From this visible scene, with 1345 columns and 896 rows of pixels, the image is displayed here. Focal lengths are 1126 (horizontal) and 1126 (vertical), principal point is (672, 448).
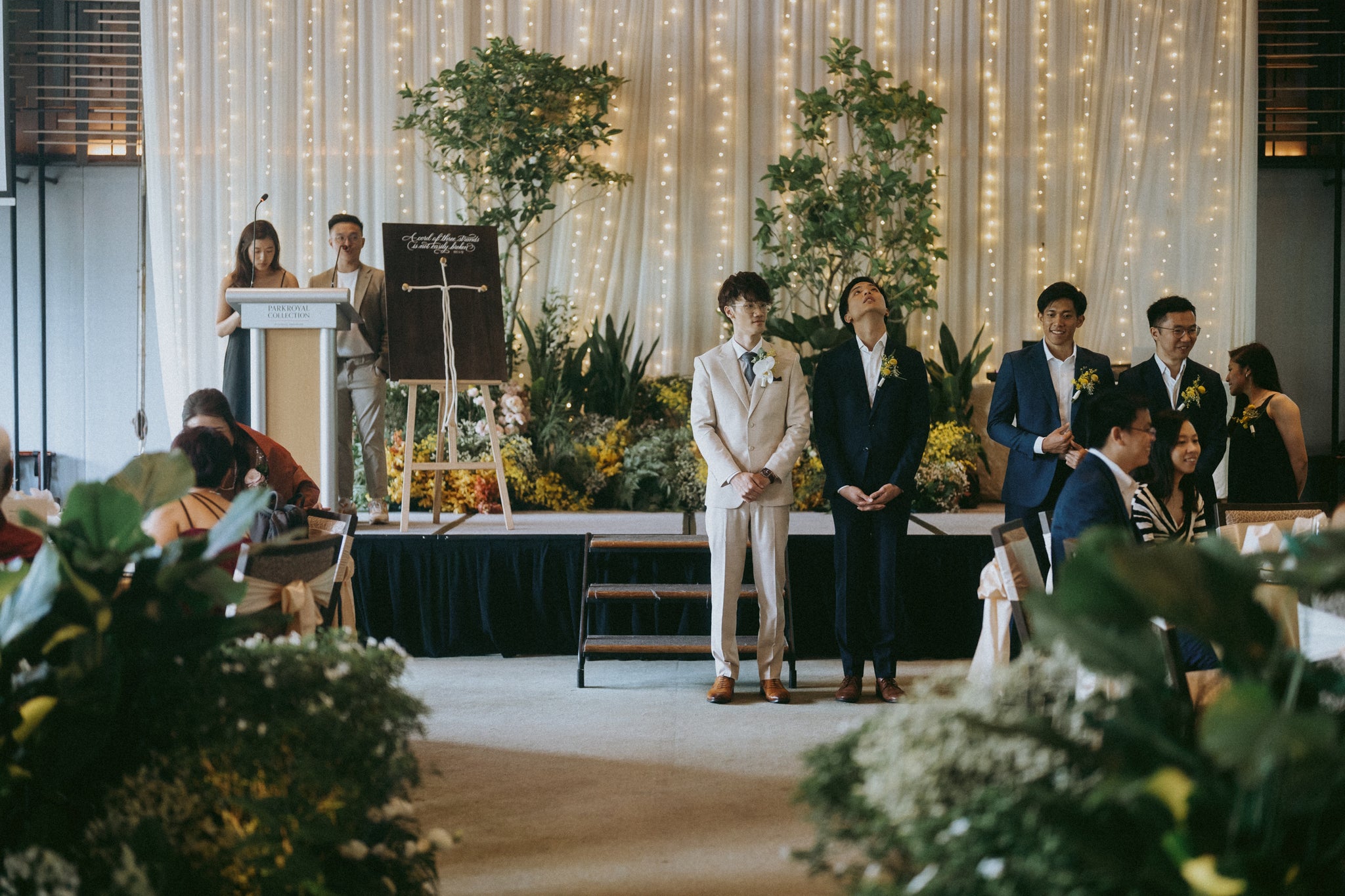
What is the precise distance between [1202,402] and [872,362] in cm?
129

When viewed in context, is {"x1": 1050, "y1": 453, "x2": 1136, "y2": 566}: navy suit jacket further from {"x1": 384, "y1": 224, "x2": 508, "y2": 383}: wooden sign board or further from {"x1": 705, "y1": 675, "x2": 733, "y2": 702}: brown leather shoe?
{"x1": 384, "y1": 224, "x2": 508, "y2": 383}: wooden sign board

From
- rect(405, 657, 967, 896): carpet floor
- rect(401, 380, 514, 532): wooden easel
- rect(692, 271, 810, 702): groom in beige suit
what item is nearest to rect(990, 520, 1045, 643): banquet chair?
rect(405, 657, 967, 896): carpet floor

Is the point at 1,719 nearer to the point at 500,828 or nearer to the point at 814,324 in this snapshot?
the point at 500,828

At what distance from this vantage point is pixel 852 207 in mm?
7258

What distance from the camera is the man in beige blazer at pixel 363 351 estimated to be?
A: 240 inches

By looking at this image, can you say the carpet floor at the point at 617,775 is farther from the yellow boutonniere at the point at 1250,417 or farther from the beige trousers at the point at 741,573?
the yellow boutonniere at the point at 1250,417

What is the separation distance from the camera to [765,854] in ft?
9.27

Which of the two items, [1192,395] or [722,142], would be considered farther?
[722,142]

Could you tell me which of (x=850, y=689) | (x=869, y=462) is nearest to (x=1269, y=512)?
(x=869, y=462)

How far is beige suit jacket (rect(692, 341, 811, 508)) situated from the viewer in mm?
4301

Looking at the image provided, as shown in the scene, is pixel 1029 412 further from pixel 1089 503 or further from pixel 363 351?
pixel 363 351

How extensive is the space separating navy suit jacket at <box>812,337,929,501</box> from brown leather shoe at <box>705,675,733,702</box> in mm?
823

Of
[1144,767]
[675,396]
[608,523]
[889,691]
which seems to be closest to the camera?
[1144,767]

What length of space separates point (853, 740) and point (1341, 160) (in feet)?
26.7
